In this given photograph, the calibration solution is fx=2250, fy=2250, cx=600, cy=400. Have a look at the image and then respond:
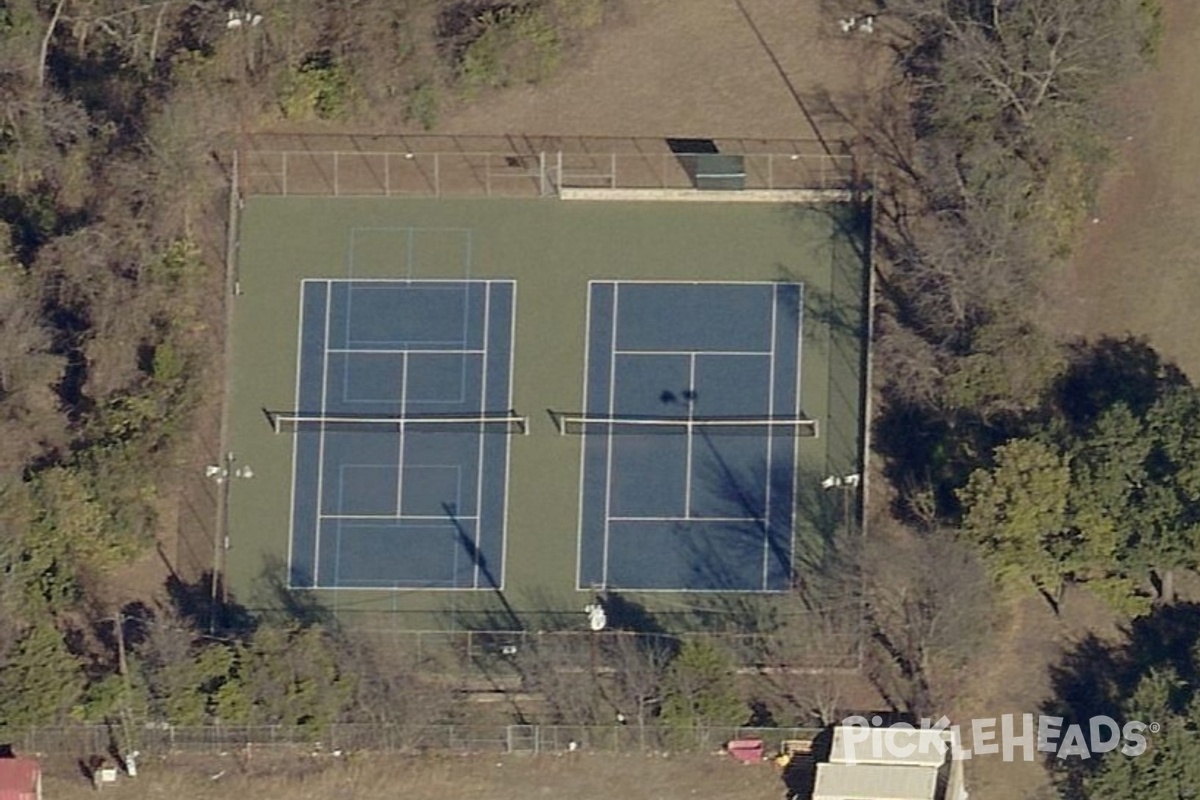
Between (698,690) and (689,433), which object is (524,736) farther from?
(689,433)

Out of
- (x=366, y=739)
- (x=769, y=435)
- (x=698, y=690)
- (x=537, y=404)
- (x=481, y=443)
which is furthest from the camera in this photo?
(x=537, y=404)

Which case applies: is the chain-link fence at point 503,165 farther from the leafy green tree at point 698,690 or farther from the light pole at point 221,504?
the leafy green tree at point 698,690

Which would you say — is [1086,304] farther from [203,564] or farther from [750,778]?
[203,564]

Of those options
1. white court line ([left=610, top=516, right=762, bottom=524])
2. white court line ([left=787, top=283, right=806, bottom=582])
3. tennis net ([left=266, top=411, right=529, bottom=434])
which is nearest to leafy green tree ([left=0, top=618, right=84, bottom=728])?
tennis net ([left=266, top=411, right=529, bottom=434])

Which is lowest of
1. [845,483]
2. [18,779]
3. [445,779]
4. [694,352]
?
[18,779]

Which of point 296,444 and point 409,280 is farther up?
point 409,280

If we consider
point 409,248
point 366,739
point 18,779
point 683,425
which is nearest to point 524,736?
point 366,739

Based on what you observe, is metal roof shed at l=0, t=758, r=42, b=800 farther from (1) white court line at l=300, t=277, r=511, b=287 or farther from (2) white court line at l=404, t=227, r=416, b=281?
(2) white court line at l=404, t=227, r=416, b=281

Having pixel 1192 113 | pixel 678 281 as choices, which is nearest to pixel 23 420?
pixel 678 281
